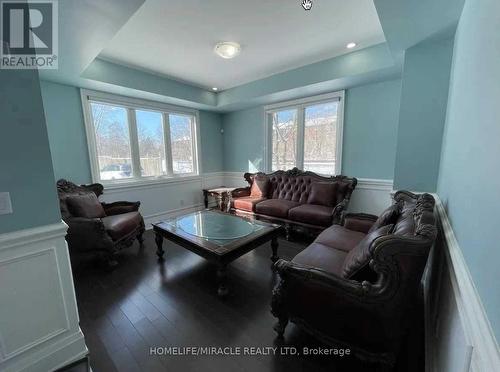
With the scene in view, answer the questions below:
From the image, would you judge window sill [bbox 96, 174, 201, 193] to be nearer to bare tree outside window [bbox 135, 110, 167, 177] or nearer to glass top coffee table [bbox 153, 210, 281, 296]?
bare tree outside window [bbox 135, 110, 167, 177]

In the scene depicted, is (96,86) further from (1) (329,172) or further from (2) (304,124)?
(1) (329,172)

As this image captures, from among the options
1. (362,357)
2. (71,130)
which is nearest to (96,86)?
(71,130)

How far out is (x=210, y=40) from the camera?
2.50 m

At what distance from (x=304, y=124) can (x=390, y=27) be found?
2253 mm

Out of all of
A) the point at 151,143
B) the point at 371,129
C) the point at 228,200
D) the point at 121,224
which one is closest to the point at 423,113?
the point at 371,129

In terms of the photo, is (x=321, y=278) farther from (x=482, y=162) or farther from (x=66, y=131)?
(x=66, y=131)

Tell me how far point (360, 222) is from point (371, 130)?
177cm

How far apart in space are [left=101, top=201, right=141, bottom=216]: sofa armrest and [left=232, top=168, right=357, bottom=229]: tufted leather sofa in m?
1.73

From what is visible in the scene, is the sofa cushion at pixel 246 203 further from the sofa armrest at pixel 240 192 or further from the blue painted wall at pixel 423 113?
the blue painted wall at pixel 423 113

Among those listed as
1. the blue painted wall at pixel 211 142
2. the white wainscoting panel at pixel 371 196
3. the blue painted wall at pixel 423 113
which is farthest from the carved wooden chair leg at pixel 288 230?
the blue painted wall at pixel 211 142

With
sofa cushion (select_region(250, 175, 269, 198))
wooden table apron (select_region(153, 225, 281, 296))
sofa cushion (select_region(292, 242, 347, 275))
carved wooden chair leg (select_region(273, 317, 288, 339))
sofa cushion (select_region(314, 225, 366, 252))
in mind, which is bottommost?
carved wooden chair leg (select_region(273, 317, 288, 339))

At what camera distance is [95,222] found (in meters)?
2.39

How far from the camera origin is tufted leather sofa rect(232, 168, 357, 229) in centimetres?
316

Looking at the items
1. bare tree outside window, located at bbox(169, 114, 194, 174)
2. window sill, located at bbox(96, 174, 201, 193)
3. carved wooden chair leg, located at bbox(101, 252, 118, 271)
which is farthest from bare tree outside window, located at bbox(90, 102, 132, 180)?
carved wooden chair leg, located at bbox(101, 252, 118, 271)
